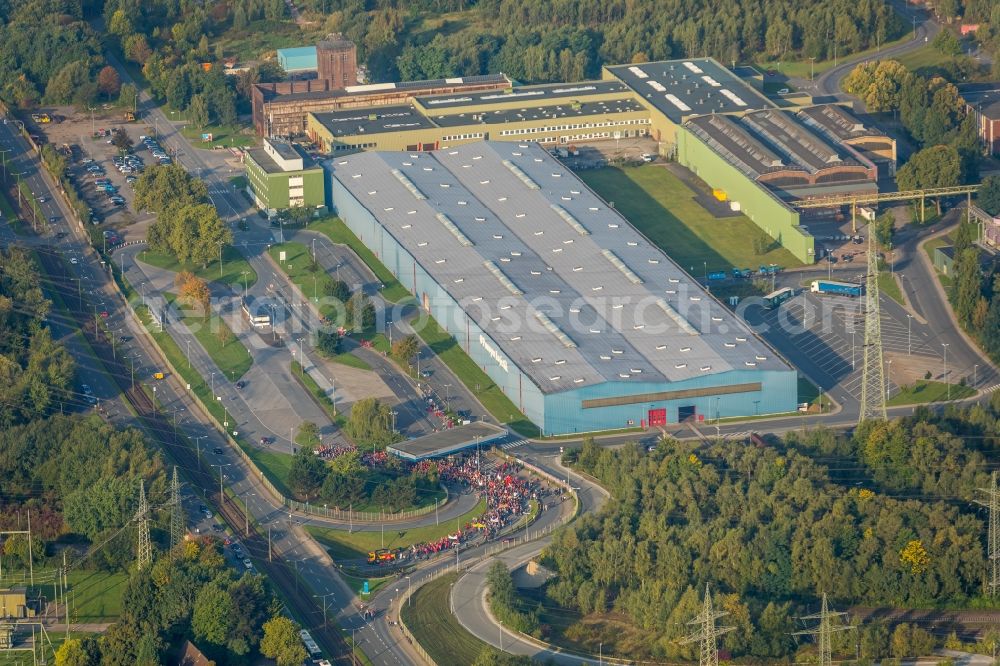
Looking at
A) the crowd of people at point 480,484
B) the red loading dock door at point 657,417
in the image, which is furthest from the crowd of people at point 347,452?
the red loading dock door at point 657,417

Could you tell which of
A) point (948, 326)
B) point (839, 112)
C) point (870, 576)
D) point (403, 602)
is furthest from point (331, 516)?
point (839, 112)

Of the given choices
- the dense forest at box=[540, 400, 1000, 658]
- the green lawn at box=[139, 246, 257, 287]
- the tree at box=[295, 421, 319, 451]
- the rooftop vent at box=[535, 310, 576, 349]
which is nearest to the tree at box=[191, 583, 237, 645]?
the dense forest at box=[540, 400, 1000, 658]

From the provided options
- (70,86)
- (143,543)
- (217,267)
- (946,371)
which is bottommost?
(143,543)

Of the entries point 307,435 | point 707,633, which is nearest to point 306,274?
point 307,435

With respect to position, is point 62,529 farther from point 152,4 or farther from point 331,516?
point 152,4

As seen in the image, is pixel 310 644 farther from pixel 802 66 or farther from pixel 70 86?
pixel 802 66

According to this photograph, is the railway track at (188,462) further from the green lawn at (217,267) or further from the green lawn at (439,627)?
the green lawn at (217,267)

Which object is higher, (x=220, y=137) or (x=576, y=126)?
(x=576, y=126)
